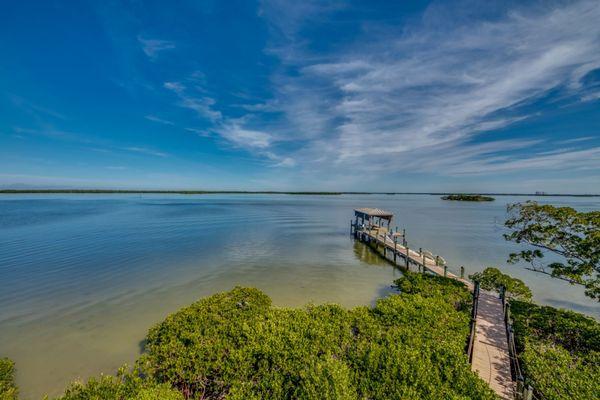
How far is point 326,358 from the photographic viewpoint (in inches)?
229

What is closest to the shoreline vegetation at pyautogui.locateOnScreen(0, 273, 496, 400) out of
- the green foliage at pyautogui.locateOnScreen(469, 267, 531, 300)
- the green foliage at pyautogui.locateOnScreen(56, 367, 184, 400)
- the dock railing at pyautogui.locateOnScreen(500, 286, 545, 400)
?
the green foliage at pyautogui.locateOnScreen(56, 367, 184, 400)

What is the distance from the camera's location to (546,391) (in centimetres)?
591

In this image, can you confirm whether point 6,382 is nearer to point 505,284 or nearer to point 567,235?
point 567,235

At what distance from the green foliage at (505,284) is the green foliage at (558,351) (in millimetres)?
1082

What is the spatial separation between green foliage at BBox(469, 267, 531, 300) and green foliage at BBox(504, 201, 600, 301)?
3.74 metres

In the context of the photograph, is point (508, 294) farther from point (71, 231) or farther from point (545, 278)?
point (71, 231)

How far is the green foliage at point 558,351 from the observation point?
5852 millimetres

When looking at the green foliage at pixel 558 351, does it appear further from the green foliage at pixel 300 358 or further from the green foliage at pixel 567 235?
the green foliage at pixel 300 358

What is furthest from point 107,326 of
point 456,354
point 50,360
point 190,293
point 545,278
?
point 545,278

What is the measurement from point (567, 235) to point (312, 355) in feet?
35.6

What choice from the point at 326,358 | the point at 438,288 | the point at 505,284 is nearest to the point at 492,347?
the point at 438,288

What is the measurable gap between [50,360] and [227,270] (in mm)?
10127

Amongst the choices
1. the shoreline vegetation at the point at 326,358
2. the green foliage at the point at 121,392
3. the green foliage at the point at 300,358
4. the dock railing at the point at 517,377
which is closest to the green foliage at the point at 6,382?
the shoreline vegetation at the point at 326,358

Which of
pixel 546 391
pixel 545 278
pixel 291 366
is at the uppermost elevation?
pixel 291 366
